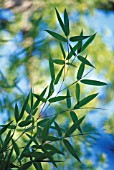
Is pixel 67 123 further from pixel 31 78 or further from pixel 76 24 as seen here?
pixel 76 24

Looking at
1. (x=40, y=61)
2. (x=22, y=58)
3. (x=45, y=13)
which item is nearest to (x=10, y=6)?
(x=45, y=13)

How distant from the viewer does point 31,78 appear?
144cm

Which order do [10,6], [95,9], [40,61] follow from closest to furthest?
[40,61]
[10,6]
[95,9]

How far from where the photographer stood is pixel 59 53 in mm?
1604

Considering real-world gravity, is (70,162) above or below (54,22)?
below

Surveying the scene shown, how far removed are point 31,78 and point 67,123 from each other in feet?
1.28

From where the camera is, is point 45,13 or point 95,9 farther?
point 95,9

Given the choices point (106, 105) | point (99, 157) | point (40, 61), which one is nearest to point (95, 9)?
point (106, 105)

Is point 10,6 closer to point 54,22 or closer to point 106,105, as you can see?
point 54,22

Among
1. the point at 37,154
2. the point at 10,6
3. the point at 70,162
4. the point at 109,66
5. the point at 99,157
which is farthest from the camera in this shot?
the point at 109,66

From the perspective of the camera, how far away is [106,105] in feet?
5.57

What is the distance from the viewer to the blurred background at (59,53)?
104cm

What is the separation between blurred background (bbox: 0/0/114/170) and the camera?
1035 millimetres

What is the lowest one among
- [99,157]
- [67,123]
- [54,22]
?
[99,157]
